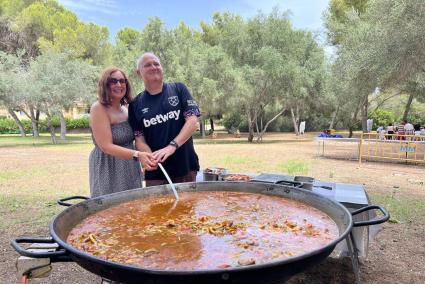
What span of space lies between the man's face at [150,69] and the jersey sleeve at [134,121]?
23cm

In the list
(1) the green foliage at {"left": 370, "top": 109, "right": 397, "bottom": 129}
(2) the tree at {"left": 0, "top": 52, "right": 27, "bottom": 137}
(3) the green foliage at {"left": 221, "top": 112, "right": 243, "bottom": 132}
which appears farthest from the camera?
(1) the green foliage at {"left": 370, "top": 109, "right": 397, "bottom": 129}

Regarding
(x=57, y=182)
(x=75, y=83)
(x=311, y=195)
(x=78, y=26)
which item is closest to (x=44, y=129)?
(x=78, y=26)

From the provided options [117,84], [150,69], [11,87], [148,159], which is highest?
[11,87]

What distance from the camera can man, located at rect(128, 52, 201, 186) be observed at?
264 centimetres

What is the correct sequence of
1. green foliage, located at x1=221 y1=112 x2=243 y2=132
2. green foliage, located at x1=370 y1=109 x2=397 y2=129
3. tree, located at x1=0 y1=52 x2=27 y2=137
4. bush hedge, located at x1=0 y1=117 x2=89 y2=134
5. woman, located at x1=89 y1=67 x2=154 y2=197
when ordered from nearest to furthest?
woman, located at x1=89 y1=67 x2=154 y2=197 → tree, located at x1=0 y1=52 x2=27 y2=137 → green foliage, located at x1=221 y1=112 x2=243 y2=132 → green foliage, located at x1=370 y1=109 x2=397 y2=129 → bush hedge, located at x1=0 y1=117 x2=89 y2=134

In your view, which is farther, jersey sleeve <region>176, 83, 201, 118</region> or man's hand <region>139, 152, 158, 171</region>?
jersey sleeve <region>176, 83, 201, 118</region>

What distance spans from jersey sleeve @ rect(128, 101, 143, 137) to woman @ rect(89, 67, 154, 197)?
4cm

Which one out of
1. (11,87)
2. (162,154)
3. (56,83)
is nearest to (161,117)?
(162,154)

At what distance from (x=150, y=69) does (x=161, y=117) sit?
0.37 m

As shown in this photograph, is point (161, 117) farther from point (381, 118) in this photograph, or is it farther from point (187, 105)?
point (381, 118)

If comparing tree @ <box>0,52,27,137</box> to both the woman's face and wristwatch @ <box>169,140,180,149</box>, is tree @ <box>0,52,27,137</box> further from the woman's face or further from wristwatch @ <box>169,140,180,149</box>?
wristwatch @ <box>169,140,180,149</box>

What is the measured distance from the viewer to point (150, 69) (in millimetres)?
2621

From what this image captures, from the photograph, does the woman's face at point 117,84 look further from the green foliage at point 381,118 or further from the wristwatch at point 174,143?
the green foliage at point 381,118

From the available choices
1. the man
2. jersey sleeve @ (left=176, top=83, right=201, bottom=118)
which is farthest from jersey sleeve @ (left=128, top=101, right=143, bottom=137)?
jersey sleeve @ (left=176, top=83, right=201, bottom=118)
